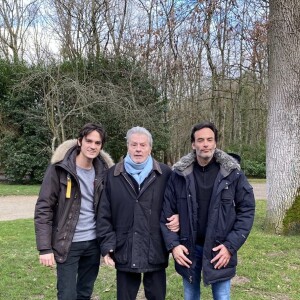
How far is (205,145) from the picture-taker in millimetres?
3059

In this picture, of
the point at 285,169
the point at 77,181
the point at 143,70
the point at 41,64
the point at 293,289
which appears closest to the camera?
the point at 77,181

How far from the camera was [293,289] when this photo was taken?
4641 mm

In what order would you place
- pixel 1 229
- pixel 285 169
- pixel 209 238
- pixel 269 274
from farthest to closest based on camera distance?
pixel 1 229
pixel 285 169
pixel 269 274
pixel 209 238

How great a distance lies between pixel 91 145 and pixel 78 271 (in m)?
1.17

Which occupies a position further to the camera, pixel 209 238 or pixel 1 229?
pixel 1 229

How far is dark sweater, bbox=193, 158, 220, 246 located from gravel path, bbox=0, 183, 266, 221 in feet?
27.8

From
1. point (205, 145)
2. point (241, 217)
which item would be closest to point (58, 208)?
point (205, 145)

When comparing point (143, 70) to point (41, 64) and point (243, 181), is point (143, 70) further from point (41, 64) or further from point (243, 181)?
point (243, 181)

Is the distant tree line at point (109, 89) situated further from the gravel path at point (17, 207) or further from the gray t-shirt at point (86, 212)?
the gray t-shirt at point (86, 212)

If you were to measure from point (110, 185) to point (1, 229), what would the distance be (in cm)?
621

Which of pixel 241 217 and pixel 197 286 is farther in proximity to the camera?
pixel 197 286

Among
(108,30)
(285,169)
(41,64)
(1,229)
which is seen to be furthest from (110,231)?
(108,30)

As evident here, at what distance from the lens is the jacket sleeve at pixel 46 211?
3.13 meters

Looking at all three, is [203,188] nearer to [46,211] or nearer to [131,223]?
[131,223]
